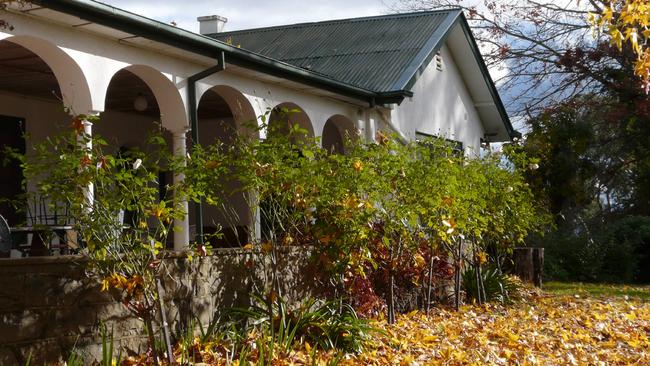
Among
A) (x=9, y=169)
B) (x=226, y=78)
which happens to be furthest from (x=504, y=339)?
(x=9, y=169)

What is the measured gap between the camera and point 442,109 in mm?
19953

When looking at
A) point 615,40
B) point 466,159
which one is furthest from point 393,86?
point 615,40

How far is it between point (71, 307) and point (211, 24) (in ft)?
52.9

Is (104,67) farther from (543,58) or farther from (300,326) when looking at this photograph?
(543,58)

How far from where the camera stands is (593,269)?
64.6 ft

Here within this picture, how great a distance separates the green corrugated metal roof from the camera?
17.4 meters

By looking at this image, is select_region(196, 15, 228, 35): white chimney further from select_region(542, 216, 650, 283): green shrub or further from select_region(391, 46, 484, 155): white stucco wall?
select_region(542, 216, 650, 283): green shrub

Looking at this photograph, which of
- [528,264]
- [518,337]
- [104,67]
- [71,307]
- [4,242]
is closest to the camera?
[71,307]

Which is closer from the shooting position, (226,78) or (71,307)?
(71,307)

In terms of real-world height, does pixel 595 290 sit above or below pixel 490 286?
below

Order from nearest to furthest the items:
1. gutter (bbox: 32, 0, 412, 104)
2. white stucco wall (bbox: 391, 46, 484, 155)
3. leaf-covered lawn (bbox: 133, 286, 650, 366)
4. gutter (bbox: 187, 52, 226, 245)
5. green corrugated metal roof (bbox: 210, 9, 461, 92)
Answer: leaf-covered lawn (bbox: 133, 286, 650, 366)
gutter (bbox: 32, 0, 412, 104)
gutter (bbox: 187, 52, 226, 245)
green corrugated metal roof (bbox: 210, 9, 461, 92)
white stucco wall (bbox: 391, 46, 484, 155)

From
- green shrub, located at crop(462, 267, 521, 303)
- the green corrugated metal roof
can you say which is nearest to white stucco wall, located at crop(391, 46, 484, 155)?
the green corrugated metal roof

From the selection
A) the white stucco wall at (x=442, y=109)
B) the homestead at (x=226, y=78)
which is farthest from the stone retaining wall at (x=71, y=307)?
the white stucco wall at (x=442, y=109)

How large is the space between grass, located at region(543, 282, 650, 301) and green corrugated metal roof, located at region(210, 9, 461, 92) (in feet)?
14.4
